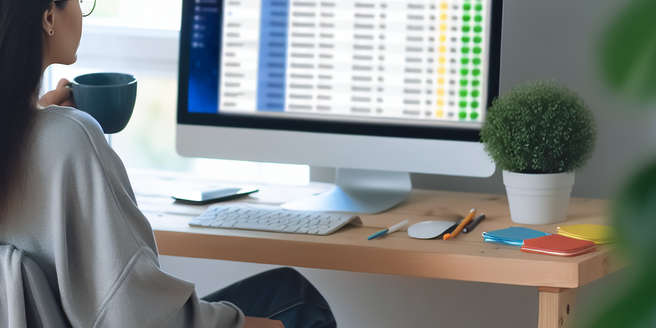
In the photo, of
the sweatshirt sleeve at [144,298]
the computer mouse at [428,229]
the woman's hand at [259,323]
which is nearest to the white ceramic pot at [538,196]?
the computer mouse at [428,229]

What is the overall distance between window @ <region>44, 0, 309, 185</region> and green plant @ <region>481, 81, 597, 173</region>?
70cm

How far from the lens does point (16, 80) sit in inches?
26.5

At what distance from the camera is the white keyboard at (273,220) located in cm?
96

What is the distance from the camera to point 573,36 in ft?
4.23

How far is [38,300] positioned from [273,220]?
419mm

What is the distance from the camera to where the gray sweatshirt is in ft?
2.15

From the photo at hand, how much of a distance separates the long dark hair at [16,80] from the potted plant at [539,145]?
69cm

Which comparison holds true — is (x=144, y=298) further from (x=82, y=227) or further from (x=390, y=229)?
(x=390, y=229)

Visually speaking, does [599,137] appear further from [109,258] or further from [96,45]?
[96,45]

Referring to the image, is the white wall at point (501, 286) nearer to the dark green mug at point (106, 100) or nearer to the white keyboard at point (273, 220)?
the white keyboard at point (273, 220)

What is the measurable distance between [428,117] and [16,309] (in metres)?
0.73

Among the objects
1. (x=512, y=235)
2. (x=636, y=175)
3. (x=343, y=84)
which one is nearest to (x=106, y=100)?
(x=343, y=84)

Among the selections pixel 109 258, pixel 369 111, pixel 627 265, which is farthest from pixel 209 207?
pixel 627 265

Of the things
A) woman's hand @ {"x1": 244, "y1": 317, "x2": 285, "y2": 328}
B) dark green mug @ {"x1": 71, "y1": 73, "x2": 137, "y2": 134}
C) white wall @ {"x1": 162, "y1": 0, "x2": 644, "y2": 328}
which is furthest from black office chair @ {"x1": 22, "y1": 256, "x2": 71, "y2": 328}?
white wall @ {"x1": 162, "y1": 0, "x2": 644, "y2": 328}
